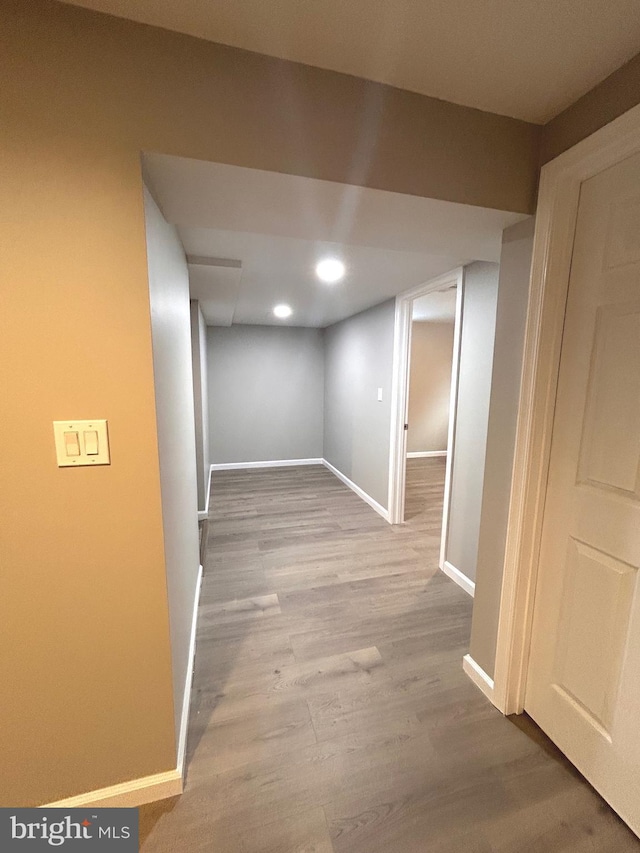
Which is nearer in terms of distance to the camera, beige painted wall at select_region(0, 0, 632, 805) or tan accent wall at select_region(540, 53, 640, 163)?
beige painted wall at select_region(0, 0, 632, 805)

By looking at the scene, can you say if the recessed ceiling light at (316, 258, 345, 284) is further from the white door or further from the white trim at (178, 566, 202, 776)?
the white trim at (178, 566, 202, 776)

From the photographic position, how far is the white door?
1094 millimetres

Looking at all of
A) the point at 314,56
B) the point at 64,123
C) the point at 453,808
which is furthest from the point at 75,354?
the point at 453,808

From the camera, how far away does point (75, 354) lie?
3.10ft

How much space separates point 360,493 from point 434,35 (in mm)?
3765

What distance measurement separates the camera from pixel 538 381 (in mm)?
1318

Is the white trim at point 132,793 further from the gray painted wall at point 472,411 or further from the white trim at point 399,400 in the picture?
the white trim at point 399,400

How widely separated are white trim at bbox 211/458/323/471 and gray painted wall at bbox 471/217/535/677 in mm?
4082

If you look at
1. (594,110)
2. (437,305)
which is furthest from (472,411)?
(437,305)

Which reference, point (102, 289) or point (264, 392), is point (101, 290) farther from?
point (264, 392)

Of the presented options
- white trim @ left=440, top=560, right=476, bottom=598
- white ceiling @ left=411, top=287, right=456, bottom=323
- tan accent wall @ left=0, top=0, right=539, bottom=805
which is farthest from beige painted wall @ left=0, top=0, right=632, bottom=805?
white ceiling @ left=411, top=287, right=456, bottom=323

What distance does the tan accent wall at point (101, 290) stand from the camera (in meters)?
0.87

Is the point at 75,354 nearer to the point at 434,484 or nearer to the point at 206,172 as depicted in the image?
the point at 206,172

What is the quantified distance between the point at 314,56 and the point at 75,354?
1.06m
